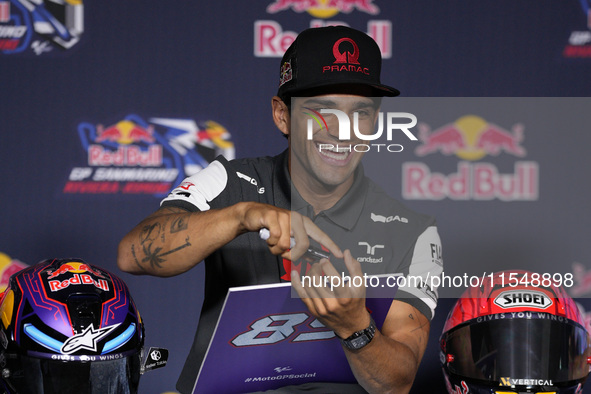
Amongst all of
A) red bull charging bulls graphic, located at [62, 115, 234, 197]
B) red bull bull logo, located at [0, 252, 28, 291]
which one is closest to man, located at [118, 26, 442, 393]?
red bull charging bulls graphic, located at [62, 115, 234, 197]

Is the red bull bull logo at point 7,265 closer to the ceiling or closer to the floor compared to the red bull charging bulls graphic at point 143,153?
closer to the floor

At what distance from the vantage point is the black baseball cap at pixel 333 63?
158cm

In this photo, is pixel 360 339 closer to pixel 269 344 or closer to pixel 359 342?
pixel 359 342

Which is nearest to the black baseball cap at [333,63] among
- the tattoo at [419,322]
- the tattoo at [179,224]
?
the tattoo at [179,224]

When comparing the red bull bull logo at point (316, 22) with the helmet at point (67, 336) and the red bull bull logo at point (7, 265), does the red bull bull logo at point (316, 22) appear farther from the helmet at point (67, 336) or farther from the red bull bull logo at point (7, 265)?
the helmet at point (67, 336)

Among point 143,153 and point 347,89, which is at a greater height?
point 347,89

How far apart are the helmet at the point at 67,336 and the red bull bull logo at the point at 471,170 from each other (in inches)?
25.8

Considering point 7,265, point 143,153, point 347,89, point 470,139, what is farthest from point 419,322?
point 7,265

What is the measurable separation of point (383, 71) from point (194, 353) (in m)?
1.46

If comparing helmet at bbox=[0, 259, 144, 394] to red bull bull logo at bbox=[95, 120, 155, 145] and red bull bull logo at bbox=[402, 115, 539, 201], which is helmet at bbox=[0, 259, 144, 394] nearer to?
red bull bull logo at bbox=[402, 115, 539, 201]

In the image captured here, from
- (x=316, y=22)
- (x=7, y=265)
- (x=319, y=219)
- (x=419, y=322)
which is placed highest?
(x=316, y=22)

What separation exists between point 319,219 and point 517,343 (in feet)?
1.63

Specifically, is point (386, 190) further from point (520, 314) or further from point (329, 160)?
point (520, 314)

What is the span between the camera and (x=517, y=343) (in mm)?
1547
